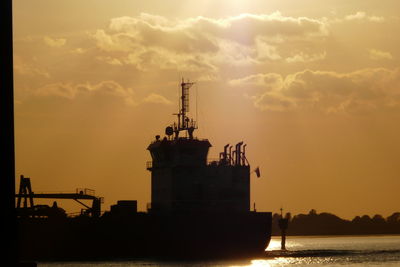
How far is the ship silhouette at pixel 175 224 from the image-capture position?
318 feet

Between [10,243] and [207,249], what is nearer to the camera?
[10,243]

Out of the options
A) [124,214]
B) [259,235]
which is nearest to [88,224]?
[124,214]

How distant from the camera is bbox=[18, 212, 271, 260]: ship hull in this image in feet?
317

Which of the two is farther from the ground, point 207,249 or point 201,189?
point 201,189

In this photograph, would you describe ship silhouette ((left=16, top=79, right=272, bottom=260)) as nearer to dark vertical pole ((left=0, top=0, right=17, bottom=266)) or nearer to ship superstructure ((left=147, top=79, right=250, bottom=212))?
ship superstructure ((left=147, top=79, right=250, bottom=212))

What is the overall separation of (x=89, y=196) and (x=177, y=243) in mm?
11020

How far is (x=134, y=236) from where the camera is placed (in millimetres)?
97500

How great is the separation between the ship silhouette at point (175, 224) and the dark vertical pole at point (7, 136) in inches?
3169

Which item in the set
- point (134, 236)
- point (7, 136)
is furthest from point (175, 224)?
point (7, 136)

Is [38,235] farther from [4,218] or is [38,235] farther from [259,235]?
[4,218]

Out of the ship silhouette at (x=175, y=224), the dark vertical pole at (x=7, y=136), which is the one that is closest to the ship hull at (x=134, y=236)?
the ship silhouette at (x=175, y=224)

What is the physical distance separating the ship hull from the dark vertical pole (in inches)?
3179

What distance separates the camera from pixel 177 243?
97.8m

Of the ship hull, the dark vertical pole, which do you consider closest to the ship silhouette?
the ship hull
